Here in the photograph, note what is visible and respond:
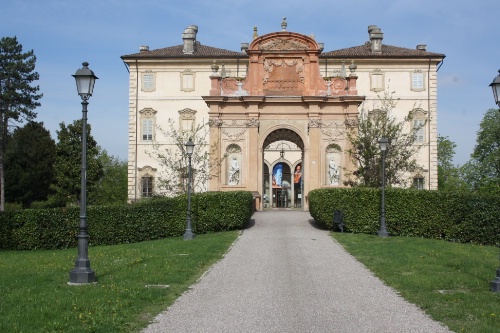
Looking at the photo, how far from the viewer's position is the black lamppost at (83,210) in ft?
40.4

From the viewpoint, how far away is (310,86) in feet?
119

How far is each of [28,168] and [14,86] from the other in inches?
502

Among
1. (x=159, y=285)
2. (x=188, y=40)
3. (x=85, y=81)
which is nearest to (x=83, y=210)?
(x=159, y=285)

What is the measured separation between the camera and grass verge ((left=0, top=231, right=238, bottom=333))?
27.9 ft

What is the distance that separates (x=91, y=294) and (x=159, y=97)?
44.1 meters

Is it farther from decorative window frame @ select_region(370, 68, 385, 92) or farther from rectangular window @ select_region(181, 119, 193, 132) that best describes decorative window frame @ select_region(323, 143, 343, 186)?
rectangular window @ select_region(181, 119, 193, 132)

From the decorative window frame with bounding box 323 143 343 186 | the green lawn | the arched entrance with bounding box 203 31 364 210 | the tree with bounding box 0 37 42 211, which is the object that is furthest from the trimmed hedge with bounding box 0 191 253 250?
the tree with bounding box 0 37 42 211

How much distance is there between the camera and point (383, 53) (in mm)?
53250

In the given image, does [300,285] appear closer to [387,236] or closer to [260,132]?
[387,236]

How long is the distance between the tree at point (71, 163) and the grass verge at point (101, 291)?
35.6 metres

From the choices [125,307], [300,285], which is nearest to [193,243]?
[300,285]

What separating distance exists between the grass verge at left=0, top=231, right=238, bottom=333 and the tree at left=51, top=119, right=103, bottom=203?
3563 centimetres

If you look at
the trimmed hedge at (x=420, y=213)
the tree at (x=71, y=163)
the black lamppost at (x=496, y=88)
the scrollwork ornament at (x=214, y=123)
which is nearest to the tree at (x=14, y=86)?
the tree at (x=71, y=163)

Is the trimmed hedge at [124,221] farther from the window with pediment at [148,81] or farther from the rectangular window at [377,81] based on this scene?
the rectangular window at [377,81]
